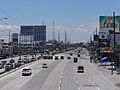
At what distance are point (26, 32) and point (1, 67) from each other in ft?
329

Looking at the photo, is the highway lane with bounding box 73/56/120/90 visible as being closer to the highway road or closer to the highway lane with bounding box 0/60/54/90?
the highway road

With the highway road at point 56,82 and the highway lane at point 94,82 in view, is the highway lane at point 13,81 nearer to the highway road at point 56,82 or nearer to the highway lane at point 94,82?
the highway road at point 56,82

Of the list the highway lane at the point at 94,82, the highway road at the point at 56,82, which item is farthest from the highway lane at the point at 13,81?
the highway lane at the point at 94,82

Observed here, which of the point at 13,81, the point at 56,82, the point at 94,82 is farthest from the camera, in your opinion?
the point at 13,81

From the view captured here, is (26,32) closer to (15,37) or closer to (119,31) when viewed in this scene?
(15,37)

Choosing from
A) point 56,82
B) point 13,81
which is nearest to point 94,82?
point 56,82

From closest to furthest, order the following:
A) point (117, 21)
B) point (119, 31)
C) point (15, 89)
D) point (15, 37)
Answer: point (15, 89)
point (117, 21)
point (119, 31)
point (15, 37)

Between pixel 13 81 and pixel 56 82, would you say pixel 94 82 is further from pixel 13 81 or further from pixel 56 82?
pixel 13 81

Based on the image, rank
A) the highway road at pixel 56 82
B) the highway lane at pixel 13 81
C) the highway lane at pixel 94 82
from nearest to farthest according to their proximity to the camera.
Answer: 1. the highway road at pixel 56 82
2. the highway lane at pixel 94 82
3. the highway lane at pixel 13 81

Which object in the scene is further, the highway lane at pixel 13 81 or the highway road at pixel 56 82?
the highway lane at pixel 13 81

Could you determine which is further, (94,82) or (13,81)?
(13,81)

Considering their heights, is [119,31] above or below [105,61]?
above

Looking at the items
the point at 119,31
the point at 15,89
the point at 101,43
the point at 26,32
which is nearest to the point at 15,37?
the point at 26,32

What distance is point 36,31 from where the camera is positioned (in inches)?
7717
